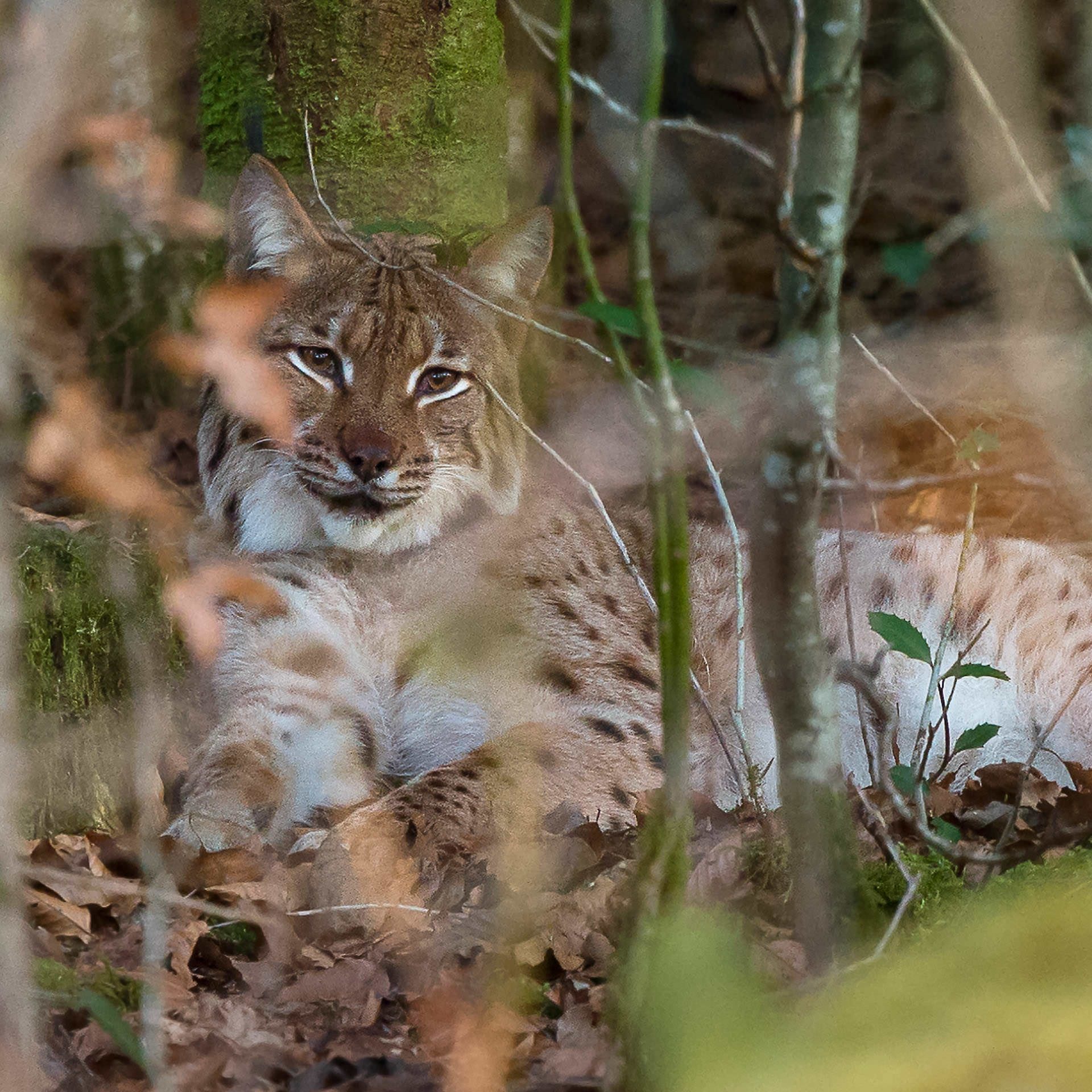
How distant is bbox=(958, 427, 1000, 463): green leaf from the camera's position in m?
2.73

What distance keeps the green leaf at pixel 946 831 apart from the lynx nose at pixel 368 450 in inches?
62.5

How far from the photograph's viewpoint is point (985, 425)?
554 cm

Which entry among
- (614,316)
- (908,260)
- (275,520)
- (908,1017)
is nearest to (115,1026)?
(908,1017)

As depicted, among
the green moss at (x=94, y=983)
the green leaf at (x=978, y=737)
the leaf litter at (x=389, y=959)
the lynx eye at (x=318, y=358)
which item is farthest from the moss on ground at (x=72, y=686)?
the green leaf at (x=978, y=737)

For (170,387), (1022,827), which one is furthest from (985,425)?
(170,387)

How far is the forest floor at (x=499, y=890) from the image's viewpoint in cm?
198

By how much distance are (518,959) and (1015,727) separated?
2.11 metres

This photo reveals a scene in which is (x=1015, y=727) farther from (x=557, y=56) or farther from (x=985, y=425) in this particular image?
(x=557, y=56)

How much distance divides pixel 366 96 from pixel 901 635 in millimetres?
2315

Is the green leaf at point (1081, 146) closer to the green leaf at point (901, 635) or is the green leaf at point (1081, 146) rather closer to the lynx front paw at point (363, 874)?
the green leaf at point (901, 635)

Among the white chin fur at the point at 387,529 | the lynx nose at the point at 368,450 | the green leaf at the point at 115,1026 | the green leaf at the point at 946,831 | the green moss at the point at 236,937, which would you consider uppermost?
the lynx nose at the point at 368,450

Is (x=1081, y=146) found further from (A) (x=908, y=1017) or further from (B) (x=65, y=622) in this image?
(B) (x=65, y=622)

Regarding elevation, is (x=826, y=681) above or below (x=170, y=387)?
above

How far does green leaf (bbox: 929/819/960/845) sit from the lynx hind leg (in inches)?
61.6
